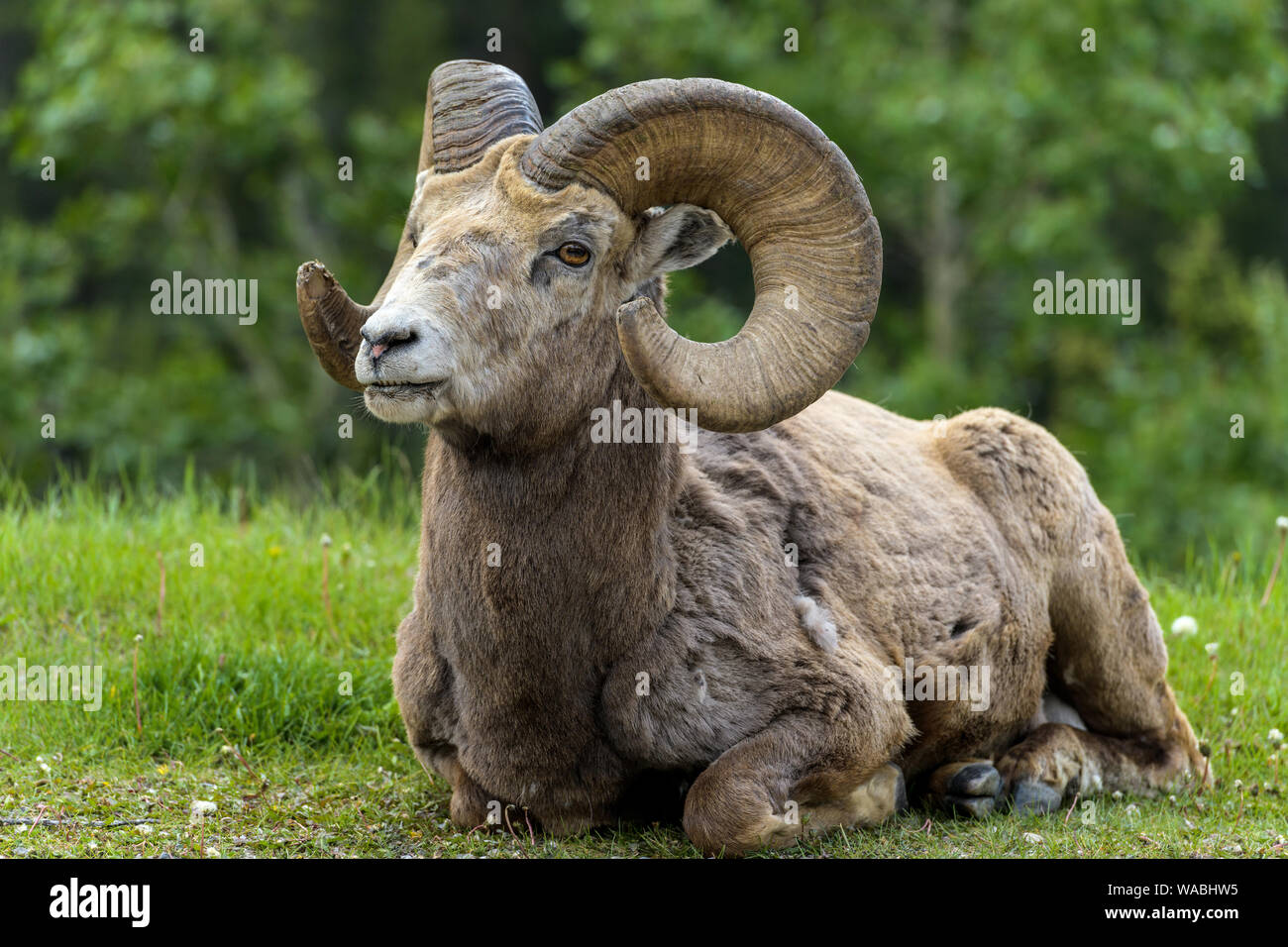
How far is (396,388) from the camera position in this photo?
17.2 ft

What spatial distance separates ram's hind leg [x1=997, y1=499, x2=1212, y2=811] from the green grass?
18 cm

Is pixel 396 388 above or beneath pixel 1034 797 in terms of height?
above

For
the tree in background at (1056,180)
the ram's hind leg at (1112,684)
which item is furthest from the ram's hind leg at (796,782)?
the tree in background at (1056,180)

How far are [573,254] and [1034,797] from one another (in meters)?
3.07

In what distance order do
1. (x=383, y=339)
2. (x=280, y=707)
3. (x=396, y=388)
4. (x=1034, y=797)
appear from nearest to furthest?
(x=383, y=339)
(x=396, y=388)
(x=1034, y=797)
(x=280, y=707)

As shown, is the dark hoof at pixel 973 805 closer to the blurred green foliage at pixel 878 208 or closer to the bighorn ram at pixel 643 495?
the bighorn ram at pixel 643 495

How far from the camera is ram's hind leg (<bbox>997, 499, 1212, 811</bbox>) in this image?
24.0 ft

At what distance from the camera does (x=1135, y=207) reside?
23.5m

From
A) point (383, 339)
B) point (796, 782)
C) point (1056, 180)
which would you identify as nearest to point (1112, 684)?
point (796, 782)

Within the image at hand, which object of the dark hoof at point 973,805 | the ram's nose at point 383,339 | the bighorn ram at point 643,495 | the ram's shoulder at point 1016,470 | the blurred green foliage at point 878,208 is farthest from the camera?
the blurred green foliage at point 878,208

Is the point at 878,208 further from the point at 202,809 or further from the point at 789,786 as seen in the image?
the point at 202,809

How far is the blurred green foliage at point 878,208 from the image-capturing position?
18453 millimetres

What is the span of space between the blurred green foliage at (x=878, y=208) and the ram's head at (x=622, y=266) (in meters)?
11.4
